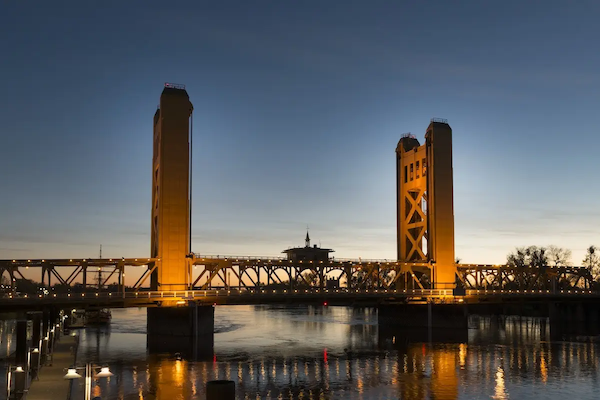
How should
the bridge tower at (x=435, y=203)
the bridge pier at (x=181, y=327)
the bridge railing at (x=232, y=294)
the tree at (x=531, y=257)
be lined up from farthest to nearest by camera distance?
the tree at (x=531, y=257)
the bridge tower at (x=435, y=203)
the bridge pier at (x=181, y=327)
the bridge railing at (x=232, y=294)

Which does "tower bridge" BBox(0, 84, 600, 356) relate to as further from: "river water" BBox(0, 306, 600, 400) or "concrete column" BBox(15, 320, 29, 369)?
"concrete column" BBox(15, 320, 29, 369)

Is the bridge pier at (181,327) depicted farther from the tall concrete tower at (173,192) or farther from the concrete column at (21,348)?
the concrete column at (21,348)

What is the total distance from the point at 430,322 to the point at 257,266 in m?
22.2

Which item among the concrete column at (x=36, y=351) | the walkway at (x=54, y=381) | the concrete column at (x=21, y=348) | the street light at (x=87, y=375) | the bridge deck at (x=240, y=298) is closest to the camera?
the street light at (x=87, y=375)

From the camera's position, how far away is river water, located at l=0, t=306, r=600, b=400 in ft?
113

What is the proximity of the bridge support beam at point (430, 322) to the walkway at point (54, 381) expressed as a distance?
3771 cm

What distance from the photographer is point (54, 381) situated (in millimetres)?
32500

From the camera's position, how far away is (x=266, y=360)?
49.7m

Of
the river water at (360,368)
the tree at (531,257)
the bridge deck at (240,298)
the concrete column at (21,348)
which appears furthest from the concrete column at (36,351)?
the tree at (531,257)

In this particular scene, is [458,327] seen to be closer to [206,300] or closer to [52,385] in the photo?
[206,300]

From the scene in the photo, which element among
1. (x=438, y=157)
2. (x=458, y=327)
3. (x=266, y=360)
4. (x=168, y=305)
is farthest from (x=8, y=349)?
(x=438, y=157)

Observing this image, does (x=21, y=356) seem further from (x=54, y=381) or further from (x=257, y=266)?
(x=257, y=266)

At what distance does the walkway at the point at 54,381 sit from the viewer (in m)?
28.2

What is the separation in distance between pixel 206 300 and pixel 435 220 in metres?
32.1
